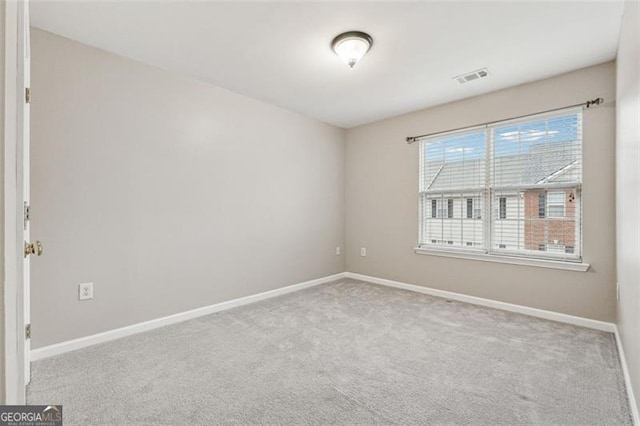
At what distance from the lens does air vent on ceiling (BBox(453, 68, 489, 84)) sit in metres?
2.97

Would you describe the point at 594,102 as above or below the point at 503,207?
above

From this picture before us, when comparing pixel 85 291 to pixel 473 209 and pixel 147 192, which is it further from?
pixel 473 209

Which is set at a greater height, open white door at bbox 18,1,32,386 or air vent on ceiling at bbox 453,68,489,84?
air vent on ceiling at bbox 453,68,489,84

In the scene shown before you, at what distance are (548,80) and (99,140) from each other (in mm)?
4216

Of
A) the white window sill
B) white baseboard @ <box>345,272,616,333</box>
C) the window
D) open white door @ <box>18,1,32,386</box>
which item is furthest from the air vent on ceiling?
open white door @ <box>18,1,32,386</box>

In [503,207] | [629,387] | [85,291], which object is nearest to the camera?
[629,387]

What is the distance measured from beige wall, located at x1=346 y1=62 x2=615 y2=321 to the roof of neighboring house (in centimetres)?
16

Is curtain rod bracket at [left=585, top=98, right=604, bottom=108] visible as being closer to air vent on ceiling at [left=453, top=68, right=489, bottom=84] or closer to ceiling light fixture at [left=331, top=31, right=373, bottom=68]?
air vent on ceiling at [left=453, top=68, right=489, bottom=84]

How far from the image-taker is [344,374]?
203 cm

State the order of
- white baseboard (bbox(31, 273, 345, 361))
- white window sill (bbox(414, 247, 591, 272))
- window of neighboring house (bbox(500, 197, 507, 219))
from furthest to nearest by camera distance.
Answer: window of neighboring house (bbox(500, 197, 507, 219))
white window sill (bbox(414, 247, 591, 272))
white baseboard (bbox(31, 273, 345, 361))

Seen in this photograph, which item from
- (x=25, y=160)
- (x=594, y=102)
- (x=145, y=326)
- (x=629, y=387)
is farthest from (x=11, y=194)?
(x=594, y=102)

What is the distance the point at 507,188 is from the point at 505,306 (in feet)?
4.24

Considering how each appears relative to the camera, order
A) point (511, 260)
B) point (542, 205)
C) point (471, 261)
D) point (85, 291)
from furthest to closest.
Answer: point (471, 261) < point (511, 260) < point (542, 205) < point (85, 291)

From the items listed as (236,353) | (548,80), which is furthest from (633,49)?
(236,353)
